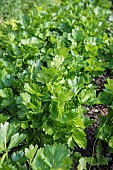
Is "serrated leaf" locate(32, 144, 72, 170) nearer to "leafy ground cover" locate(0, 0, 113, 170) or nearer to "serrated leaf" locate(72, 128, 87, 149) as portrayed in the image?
Answer: "leafy ground cover" locate(0, 0, 113, 170)

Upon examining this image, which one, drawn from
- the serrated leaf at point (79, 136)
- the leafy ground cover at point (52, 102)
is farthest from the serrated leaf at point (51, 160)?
the serrated leaf at point (79, 136)

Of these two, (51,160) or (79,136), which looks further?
(79,136)

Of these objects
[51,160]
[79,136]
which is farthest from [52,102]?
[51,160]

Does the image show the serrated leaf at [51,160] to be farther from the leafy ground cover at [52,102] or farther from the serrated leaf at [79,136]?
the serrated leaf at [79,136]

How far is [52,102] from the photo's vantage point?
85.6 inches

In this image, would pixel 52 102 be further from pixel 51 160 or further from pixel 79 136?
pixel 51 160

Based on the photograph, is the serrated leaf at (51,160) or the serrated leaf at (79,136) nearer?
the serrated leaf at (51,160)

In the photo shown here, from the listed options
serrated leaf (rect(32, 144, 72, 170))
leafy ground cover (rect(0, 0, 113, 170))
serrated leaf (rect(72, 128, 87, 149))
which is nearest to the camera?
serrated leaf (rect(32, 144, 72, 170))

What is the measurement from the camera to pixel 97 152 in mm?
2322

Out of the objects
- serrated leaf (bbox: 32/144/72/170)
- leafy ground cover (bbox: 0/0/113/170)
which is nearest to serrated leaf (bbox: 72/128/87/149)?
leafy ground cover (bbox: 0/0/113/170)

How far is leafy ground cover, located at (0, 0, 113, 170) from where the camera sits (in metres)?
1.82

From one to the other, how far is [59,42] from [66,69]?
491 mm

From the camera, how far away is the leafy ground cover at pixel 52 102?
182cm

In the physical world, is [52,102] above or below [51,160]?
above
